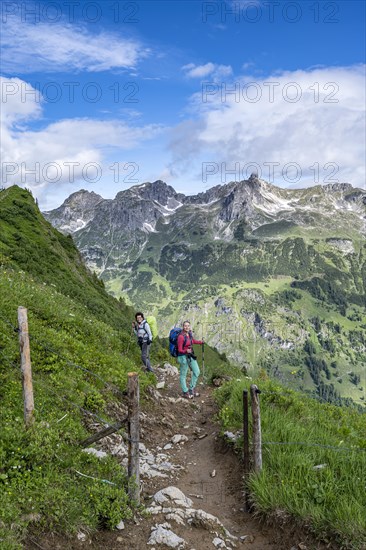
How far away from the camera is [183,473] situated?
12898 millimetres

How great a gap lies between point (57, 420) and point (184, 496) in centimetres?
416

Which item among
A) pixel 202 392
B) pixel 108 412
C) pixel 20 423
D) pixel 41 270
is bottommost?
pixel 202 392

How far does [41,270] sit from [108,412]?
23643 mm

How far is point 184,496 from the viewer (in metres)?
10.9

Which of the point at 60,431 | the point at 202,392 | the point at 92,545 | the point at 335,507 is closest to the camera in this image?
the point at 92,545

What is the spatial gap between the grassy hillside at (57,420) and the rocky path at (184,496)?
528 mm

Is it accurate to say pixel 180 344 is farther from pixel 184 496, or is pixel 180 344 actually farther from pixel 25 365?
pixel 25 365

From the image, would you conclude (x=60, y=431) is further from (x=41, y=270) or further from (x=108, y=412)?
(x=41, y=270)

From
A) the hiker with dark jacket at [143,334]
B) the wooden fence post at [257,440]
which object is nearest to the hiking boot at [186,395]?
the hiker with dark jacket at [143,334]

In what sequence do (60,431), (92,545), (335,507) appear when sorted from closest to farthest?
→ (92,545) → (335,507) → (60,431)

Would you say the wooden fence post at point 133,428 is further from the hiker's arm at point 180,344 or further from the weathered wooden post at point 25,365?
the hiker's arm at point 180,344

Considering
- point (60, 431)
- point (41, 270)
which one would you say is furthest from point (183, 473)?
point (41, 270)

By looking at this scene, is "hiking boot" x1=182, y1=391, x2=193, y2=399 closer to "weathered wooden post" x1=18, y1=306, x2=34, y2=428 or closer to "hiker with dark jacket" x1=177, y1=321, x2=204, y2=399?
"hiker with dark jacket" x1=177, y1=321, x2=204, y2=399

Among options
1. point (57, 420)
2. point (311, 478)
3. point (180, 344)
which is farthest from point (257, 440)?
point (180, 344)
